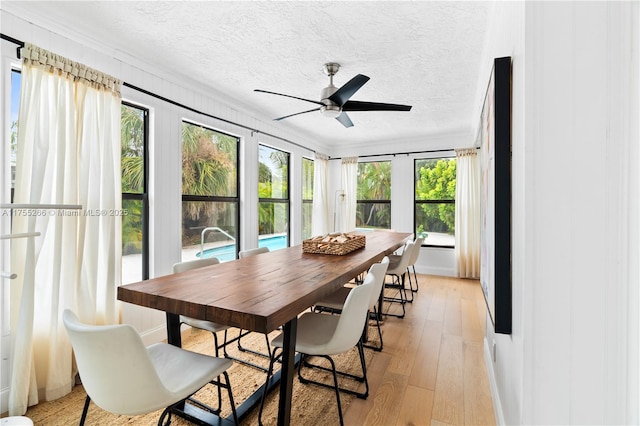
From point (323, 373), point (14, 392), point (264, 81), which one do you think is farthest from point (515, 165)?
point (14, 392)

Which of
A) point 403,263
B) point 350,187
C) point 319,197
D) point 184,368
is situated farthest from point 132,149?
point 350,187

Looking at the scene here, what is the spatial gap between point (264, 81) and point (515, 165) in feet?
8.23

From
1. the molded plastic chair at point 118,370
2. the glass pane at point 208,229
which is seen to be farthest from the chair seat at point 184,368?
the glass pane at point 208,229

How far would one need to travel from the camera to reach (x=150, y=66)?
265 centimetres

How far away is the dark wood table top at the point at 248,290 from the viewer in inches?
44.8

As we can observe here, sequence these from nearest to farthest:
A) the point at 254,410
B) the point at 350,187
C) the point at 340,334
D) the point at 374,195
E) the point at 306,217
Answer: the point at 340,334
the point at 254,410
the point at 306,217
the point at 350,187
the point at 374,195

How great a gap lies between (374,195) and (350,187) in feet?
1.71

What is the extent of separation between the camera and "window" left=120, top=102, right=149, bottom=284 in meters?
2.61

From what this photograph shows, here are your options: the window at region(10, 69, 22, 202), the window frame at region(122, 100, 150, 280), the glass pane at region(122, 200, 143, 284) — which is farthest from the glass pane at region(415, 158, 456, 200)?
the window at region(10, 69, 22, 202)

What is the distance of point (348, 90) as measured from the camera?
7.63ft

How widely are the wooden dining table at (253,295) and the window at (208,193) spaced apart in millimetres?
1458

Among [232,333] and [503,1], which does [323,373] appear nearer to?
[232,333]

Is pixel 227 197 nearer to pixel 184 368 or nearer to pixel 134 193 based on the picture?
pixel 134 193

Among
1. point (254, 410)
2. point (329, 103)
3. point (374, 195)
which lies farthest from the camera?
point (374, 195)
